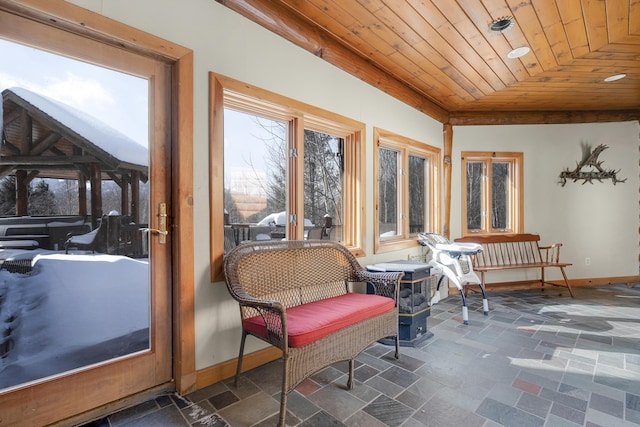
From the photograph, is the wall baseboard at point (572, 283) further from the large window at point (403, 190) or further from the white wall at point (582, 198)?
the large window at point (403, 190)

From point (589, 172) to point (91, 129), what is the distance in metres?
6.56

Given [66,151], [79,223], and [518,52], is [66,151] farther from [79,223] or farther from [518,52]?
[518,52]

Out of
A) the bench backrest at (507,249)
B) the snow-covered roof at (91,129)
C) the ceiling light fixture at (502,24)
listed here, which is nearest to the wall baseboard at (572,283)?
the bench backrest at (507,249)

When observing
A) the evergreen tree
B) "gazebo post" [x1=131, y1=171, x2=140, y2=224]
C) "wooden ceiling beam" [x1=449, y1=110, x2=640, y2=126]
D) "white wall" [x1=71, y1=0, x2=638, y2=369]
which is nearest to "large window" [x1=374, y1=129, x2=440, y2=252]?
"white wall" [x1=71, y1=0, x2=638, y2=369]

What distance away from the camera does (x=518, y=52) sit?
3109 millimetres

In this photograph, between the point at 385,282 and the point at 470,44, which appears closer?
the point at 385,282

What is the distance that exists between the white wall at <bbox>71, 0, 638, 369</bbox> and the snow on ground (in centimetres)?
38

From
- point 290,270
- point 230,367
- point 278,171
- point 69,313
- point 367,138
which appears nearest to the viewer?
point 69,313

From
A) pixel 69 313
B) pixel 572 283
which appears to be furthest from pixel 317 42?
pixel 572 283

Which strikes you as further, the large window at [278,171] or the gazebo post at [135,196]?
the large window at [278,171]

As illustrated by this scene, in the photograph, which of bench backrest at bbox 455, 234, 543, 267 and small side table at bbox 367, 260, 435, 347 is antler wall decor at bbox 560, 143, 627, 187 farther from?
small side table at bbox 367, 260, 435, 347

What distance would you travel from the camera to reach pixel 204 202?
208 cm

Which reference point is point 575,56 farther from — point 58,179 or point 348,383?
point 58,179

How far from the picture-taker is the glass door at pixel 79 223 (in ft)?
5.02
